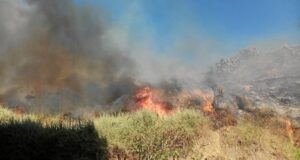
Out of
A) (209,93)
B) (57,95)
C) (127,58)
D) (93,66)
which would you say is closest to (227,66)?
(209,93)

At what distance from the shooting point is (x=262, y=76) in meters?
16.9

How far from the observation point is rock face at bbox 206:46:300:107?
587 inches

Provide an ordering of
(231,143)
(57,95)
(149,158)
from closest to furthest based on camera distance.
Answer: (149,158)
(231,143)
(57,95)

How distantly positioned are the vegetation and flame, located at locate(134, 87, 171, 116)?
1.59m

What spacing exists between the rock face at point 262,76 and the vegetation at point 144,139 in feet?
5.19

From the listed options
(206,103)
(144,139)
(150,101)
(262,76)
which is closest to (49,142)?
(144,139)

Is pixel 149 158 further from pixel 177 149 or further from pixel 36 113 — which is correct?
pixel 36 113

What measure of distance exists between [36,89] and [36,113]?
1.75 metres

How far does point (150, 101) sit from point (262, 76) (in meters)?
4.87

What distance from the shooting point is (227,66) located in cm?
1877

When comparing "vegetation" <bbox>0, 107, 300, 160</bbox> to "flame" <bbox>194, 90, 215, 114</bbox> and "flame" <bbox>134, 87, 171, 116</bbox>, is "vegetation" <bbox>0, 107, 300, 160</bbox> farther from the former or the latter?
"flame" <bbox>134, 87, 171, 116</bbox>

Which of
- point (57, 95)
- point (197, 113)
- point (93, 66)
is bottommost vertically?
point (197, 113)

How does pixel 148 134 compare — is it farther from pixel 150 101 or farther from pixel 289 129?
pixel 289 129

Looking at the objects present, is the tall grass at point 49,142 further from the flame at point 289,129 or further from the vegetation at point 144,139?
the flame at point 289,129
